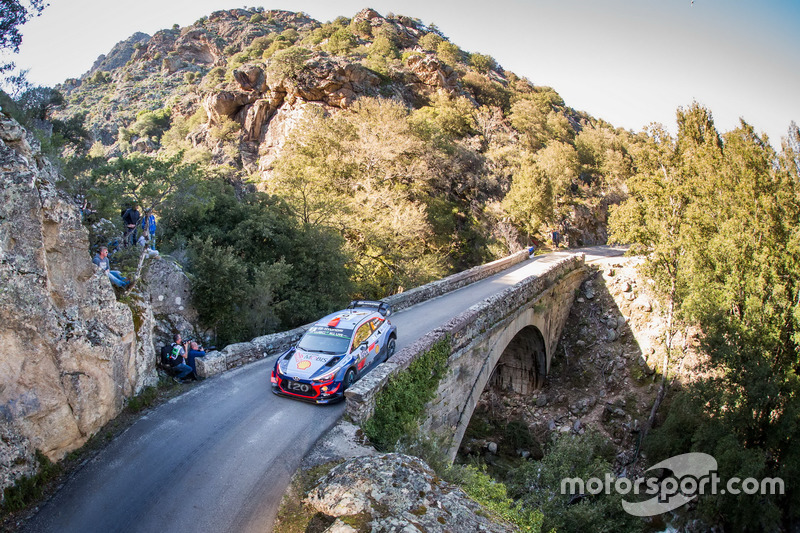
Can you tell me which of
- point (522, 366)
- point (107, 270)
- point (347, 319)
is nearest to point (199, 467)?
point (347, 319)

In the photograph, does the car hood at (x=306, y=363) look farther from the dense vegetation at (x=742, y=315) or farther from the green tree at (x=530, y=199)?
the green tree at (x=530, y=199)

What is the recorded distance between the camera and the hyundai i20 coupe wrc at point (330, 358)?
8781mm

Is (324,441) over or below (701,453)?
over

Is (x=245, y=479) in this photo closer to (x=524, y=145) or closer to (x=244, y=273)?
(x=244, y=273)

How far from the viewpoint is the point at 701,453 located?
518 inches

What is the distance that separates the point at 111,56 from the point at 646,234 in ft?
369

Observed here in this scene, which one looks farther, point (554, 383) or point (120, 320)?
point (554, 383)

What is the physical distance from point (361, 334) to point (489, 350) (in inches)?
218

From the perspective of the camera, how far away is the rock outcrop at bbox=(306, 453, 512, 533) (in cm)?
456

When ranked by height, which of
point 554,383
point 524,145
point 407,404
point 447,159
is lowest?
point 554,383

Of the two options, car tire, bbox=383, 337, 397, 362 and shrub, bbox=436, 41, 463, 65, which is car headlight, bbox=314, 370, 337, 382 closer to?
car tire, bbox=383, 337, 397, 362

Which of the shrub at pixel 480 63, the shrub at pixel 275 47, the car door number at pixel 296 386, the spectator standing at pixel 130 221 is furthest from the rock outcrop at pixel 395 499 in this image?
the shrub at pixel 480 63

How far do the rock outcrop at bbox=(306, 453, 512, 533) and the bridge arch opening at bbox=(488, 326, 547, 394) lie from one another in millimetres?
15583

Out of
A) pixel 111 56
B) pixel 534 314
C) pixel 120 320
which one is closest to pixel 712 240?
pixel 534 314
